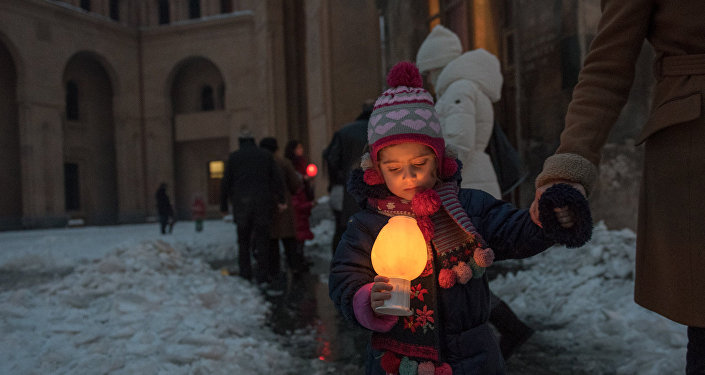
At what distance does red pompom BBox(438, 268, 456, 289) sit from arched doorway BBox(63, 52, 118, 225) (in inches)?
1056

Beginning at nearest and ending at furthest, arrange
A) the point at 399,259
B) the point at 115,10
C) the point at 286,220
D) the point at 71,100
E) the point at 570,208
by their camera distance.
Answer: the point at 570,208 < the point at 399,259 < the point at 286,220 < the point at 71,100 < the point at 115,10

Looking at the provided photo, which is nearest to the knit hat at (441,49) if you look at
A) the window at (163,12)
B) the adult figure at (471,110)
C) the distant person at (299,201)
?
the adult figure at (471,110)

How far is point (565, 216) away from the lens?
1234 millimetres

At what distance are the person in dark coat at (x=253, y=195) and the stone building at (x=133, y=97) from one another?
12569mm

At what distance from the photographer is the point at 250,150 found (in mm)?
6445

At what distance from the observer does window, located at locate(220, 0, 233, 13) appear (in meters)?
27.7

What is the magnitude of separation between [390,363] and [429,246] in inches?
16.6

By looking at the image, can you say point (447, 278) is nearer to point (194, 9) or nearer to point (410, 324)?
point (410, 324)

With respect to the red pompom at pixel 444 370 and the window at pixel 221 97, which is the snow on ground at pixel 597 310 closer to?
the red pompom at pixel 444 370

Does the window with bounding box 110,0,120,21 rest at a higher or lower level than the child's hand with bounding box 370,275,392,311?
higher

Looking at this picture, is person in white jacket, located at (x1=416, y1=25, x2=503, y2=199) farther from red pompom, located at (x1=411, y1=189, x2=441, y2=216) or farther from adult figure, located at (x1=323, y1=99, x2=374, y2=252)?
red pompom, located at (x1=411, y1=189, x2=441, y2=216)

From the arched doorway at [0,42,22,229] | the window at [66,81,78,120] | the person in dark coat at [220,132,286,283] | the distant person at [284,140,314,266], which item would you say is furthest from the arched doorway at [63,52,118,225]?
the person in dark coat at [220,132,286,283]

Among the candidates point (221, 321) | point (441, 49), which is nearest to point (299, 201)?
point (221, 321)

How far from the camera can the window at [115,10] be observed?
26875 millimetres
